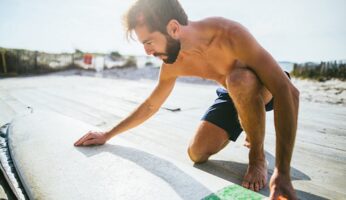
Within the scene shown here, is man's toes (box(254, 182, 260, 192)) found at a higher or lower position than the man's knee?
lower

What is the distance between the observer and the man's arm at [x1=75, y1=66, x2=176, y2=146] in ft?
5.06

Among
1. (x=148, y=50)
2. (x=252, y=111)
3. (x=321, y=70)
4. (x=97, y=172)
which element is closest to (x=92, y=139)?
(x=97, y=172)

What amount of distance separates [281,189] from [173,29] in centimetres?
97

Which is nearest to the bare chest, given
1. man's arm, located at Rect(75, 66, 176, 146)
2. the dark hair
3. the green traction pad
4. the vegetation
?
man's arm, located at Rect(75, 66, 176, 146)

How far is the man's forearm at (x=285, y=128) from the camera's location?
1.02 meters

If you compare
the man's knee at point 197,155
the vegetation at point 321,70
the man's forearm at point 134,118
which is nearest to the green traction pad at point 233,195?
the man's knee at point 197,155

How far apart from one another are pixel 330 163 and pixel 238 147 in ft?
1.88

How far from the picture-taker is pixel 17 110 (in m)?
3.15

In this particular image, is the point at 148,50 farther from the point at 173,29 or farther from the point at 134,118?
the point at 134,118

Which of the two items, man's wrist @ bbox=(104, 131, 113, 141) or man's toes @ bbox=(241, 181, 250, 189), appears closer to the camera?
man's toes @ bbox=(241, 181, 250, 189)

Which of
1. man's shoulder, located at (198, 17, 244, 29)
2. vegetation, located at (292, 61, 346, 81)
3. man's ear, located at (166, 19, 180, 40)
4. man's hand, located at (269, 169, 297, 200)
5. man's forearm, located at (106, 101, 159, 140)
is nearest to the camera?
man's hand, located at (269, 169, 297, 200)

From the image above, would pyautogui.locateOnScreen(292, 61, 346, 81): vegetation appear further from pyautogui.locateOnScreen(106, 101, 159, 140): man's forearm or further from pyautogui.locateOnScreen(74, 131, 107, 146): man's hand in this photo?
pyautogui.locateOnScreen(74, 131, 107, 146): man's hand

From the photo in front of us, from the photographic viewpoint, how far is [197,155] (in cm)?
157

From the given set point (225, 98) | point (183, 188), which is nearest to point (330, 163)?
point (225, 98)
